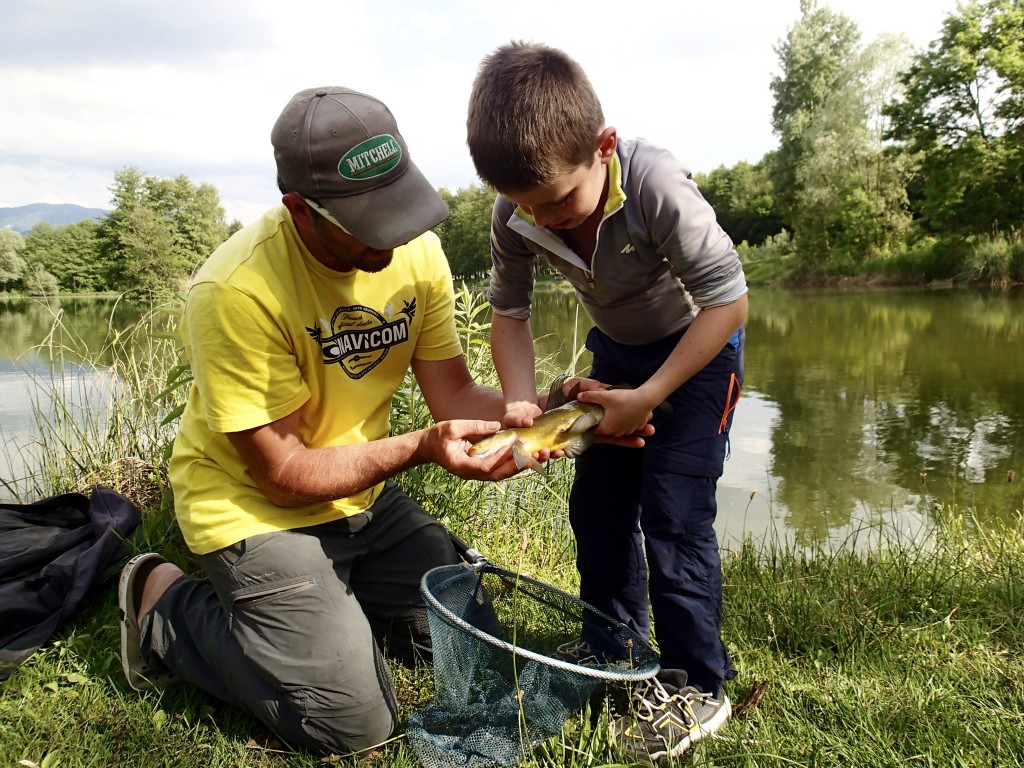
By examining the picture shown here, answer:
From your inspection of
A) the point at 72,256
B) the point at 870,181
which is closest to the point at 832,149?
the point at 870,181

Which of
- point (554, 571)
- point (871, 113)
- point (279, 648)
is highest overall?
point (871, 113)

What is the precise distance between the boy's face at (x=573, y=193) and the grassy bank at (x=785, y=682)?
1520mm

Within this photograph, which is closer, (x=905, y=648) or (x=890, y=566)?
(x=905, y=648)

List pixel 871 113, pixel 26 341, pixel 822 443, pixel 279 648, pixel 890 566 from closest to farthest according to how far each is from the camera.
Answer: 1. pixel 279 648
2. pixel 890 566
3. pixel 822 443
4. pixel 26 341
5. pixel 871 113

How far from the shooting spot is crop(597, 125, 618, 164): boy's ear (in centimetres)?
224

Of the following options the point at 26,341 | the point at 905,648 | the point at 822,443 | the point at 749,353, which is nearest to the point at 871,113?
the point at 749,353

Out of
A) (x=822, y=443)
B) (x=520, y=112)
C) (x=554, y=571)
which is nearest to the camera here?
(x=520, y=112)

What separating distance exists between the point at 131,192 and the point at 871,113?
139ft

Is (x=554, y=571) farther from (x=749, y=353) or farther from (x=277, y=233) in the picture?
(x=749, y=353)

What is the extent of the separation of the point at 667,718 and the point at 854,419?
8.61 metres

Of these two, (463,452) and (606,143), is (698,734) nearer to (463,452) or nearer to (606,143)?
(463,452)

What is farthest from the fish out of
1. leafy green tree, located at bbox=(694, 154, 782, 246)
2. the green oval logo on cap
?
leafy green tree, located at bbox=(694, 154, 782, 246)

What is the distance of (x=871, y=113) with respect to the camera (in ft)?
109

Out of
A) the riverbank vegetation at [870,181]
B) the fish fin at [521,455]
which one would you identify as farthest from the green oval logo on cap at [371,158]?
the riverbank vegetation at [870,181]
